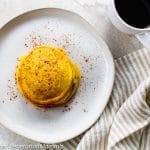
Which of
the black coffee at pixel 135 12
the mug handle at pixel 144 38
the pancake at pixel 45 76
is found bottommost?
the pancake at pixel 45 76

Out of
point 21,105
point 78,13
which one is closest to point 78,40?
point 78,13

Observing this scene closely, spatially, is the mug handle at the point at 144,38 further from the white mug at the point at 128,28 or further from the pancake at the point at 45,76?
the pancake at the point at 45,76

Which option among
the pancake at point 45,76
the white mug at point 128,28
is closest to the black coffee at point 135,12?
the white mug at point 128,28

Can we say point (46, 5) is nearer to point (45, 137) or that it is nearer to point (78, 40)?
point (78, 40)

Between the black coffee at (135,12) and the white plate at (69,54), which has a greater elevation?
the black coffee at (135,12)

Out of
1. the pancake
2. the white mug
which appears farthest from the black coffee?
the pancake

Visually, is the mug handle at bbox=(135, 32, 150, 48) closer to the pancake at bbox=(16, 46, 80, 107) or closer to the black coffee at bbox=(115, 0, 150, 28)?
the black coffee at bbox=(115, 0, 150, 28)
